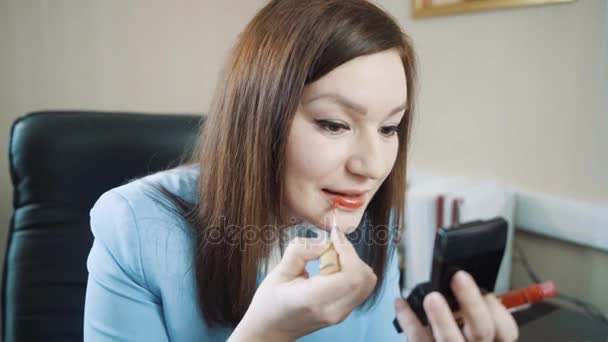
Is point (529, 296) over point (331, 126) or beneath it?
beneath

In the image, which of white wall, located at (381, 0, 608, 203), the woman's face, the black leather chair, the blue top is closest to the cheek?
the woman's face

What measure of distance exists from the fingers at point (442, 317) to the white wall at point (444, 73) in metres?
0.51

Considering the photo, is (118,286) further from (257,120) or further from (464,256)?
(464,256)

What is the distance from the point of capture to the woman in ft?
1.20

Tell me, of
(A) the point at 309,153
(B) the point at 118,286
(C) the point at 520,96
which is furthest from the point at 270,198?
(C) the point at 520,96

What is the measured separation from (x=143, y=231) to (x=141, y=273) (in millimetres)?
45

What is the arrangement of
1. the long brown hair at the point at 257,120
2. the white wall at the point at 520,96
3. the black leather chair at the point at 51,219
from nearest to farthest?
the long brown hair at the point at 257,120, the black leather chair at the point at 51,219, the white wall at the point at 520,96

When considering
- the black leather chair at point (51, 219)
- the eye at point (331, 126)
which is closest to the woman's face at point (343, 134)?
the eye at point (331, 126)

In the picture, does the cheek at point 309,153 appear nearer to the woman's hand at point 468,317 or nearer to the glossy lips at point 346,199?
the glossy lips at point 346,199

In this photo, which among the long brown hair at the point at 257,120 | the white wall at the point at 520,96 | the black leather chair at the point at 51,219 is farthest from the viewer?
the white wall at the point at 520,96

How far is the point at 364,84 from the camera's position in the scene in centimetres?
40

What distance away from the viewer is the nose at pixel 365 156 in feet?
1.37

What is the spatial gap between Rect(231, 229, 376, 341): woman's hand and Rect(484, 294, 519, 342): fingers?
0.31 feet

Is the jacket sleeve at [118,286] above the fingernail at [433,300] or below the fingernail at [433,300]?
below
